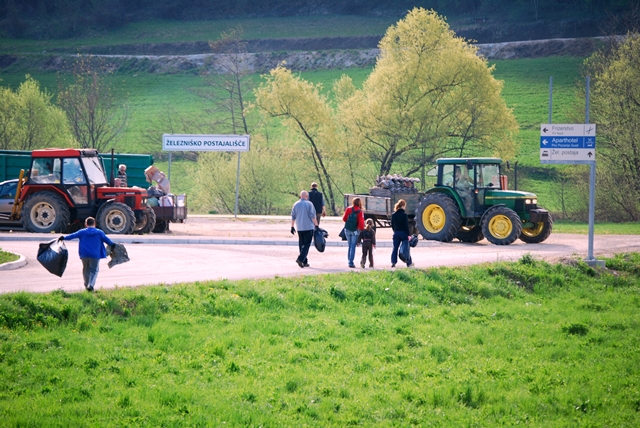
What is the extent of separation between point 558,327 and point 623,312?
2386 millimetres

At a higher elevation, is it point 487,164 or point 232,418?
point 487,164

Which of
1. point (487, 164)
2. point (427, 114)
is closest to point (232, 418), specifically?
point (487, 164)

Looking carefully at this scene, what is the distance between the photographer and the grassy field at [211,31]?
293 ft

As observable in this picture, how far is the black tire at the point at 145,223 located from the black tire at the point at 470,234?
9730mm

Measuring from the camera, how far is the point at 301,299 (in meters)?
13.9

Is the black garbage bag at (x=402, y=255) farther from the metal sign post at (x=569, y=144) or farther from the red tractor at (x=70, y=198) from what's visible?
the red tractor at (x=70, y=198)

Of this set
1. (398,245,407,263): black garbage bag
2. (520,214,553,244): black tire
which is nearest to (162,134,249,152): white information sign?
(520,214,553,244): black tire

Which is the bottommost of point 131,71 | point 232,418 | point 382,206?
point 232,418

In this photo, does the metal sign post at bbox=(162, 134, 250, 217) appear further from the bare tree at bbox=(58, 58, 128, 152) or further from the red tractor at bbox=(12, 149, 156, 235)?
the bare tree at bbox=(58, 58, 128, 152)

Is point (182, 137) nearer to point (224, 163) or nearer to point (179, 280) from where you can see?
point (224, 163)

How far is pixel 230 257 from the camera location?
770 inches

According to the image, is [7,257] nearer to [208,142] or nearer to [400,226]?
[400,226]

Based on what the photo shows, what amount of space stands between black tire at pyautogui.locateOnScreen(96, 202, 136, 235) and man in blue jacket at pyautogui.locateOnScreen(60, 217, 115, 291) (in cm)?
1128

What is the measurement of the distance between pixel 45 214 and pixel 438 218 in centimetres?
1207
